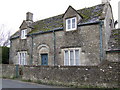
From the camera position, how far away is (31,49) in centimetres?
1656

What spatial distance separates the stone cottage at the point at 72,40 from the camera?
1181 cm

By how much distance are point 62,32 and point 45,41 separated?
251 centimetres

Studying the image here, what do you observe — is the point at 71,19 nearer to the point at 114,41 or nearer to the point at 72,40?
the point at 72,40

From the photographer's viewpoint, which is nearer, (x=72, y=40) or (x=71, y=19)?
(x=72, y=40)

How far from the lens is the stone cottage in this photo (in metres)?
11.8

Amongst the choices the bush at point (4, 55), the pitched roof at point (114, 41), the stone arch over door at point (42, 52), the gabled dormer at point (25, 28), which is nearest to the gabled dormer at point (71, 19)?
the stone arch over door at point (42, 52)

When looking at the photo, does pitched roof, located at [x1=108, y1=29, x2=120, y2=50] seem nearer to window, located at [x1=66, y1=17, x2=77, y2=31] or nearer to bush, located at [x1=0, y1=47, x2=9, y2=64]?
window, located at [x1=66, y1=17, x2=77, y2=31]

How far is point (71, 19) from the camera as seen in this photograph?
45.1ft

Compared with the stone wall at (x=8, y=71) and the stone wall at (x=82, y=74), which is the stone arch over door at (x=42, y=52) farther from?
the stone wall at (x=82, y=74)

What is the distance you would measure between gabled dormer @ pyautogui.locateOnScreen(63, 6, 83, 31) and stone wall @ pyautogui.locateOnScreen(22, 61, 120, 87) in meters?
5.14

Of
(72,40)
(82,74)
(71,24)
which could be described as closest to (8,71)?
(72,40)

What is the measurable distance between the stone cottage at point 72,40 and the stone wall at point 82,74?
268 cm

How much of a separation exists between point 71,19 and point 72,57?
4047 millimetres

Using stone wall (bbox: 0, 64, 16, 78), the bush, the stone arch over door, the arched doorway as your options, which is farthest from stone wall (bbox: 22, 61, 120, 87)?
the bush
